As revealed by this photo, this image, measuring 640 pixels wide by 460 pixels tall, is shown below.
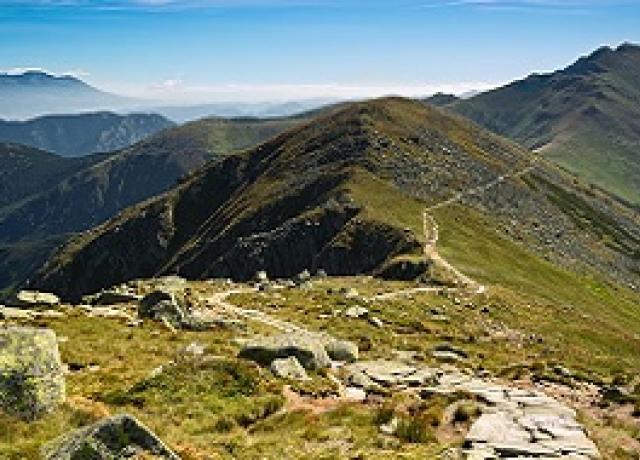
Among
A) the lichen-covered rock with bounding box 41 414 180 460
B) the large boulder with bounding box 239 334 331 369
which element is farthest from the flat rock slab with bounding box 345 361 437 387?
the lichen-covered rock with bounding box 41 414 180 460

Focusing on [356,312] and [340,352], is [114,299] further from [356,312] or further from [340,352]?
[340,352]

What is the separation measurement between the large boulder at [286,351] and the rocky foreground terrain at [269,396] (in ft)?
0.20

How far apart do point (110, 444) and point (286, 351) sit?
16.7 m

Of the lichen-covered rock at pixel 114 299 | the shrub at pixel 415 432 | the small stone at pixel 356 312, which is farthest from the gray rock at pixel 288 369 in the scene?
the lichen-covered rock at pixel 114 299

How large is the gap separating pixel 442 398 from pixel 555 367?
17.0 meters

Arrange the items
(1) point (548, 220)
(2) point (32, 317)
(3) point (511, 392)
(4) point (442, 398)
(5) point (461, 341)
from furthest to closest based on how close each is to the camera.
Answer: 1. (1) point (548, 220)
2. (5) point (461, 341)
3. (2) point (32, 317)
4. (3) point (511, 392)
5. (4) point (442, 398)

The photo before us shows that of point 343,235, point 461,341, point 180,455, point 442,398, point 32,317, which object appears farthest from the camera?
point 343,235

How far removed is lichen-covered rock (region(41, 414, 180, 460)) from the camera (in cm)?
1692

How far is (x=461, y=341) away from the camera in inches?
2312

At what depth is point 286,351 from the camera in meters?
33.8

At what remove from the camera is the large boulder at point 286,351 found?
33719mm

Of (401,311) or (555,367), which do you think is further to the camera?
(401,311)

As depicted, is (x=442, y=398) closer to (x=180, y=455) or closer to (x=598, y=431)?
(x=598, y=431)

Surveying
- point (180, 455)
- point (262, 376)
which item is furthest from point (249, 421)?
point (180, 455)
